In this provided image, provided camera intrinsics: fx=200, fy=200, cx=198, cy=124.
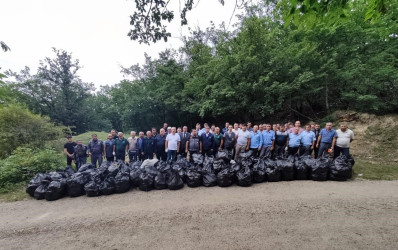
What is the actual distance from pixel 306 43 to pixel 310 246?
10105 millimetres

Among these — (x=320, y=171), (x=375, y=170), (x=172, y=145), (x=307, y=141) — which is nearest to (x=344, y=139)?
(x=307, y=141)

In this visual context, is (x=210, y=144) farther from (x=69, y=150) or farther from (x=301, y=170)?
(x=69, y=150)

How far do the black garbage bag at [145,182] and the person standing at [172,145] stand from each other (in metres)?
1.99

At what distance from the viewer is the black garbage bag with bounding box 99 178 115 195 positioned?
16.3 ft

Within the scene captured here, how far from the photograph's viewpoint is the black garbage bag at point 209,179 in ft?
17.3

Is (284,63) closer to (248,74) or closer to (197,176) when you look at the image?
(248,74)

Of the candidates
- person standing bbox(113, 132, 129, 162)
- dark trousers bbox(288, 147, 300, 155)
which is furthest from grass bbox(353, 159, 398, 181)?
person standing bbox(113, 132, 129, 162)

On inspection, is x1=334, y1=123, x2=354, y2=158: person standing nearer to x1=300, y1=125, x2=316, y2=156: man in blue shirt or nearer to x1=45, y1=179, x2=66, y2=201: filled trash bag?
x1=300, y1=125, x2=316, y2=156: man in blue shirt

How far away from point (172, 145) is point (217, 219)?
3948mm

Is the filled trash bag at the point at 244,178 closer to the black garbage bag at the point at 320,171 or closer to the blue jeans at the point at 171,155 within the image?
the black garbage bag at the point at 320,171

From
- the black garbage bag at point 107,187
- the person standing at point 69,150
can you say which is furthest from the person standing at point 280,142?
the person standing at point 69,150

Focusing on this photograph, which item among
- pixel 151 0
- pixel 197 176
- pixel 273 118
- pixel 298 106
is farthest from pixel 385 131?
pixel 151 0

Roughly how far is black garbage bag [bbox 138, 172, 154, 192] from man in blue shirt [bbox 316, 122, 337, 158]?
5401mm

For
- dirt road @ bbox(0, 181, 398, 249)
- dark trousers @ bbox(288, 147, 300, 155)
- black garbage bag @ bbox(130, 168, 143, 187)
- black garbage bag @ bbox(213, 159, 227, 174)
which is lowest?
dirt road @ bbox(0, 181, 398, 249)
